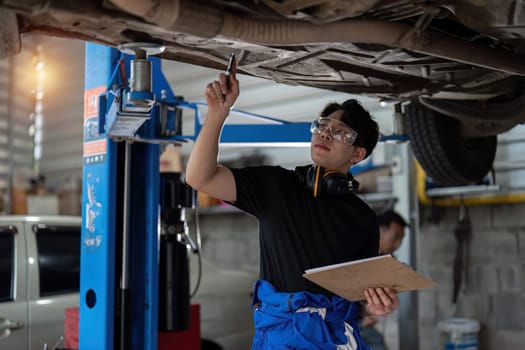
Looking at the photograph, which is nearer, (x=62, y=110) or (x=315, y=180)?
(x=315, y=180)

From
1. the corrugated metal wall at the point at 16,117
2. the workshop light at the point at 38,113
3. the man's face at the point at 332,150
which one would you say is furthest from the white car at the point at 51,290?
the workshop light at the point at 38,113

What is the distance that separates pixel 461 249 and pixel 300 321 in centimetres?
390

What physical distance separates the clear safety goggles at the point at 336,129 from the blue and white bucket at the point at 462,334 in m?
3.41

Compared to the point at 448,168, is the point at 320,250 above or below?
below

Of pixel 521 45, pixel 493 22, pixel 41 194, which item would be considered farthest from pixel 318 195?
pixel 41 194

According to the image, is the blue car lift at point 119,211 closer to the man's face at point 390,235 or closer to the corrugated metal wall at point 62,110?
the man's face at point 390,235

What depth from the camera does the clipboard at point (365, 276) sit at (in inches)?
76.2

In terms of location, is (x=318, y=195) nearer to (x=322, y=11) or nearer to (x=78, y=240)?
(x=322, y=11)

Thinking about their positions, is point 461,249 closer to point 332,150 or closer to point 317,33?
point 332,150

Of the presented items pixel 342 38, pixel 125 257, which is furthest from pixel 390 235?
pixel 342 38

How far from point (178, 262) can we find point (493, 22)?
1.92 meters

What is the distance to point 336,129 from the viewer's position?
2406 millimetres

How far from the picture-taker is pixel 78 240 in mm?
4262

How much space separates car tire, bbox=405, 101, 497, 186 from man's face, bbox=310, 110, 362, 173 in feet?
4.35
